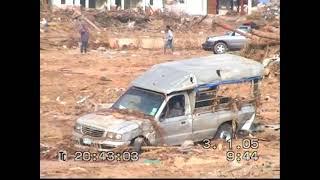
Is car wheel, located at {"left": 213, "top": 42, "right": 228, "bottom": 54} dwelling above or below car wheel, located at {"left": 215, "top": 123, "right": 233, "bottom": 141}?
above

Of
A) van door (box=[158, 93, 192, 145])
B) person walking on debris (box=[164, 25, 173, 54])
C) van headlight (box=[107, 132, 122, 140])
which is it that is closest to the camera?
van headlight (box=[107, 132, 122, 140])

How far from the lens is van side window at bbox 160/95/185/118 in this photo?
8984 mm

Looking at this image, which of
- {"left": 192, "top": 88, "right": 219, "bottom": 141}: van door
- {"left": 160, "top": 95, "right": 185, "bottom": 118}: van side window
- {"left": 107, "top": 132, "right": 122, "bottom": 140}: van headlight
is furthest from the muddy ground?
{"left": 160, "top": 95, "right": 185, "bottom": 118}: van side window

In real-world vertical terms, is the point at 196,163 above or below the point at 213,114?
below

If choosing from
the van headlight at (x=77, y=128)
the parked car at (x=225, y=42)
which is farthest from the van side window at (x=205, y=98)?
the van headlight at (x=77, y=128)

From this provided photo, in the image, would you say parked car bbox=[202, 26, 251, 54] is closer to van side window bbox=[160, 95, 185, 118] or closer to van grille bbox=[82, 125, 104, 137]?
van side window bbox=[160, 95, 185, 118]

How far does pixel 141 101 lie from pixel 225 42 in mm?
1733

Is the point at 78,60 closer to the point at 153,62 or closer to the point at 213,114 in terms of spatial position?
the point at 153,62

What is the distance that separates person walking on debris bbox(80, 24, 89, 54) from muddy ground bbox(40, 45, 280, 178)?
10cm
